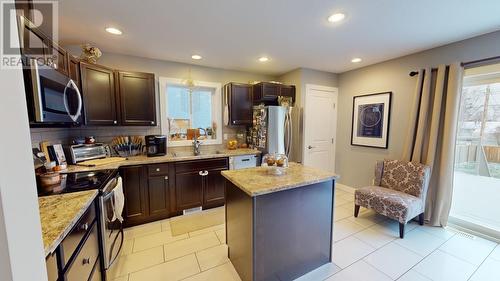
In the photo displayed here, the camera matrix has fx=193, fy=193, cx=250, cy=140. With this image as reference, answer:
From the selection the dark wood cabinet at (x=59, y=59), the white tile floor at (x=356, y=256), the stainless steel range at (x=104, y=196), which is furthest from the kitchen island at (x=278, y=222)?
the dark wood cabinet at (x=59, y=59)

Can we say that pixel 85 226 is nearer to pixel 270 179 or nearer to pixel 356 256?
pixel 270 179

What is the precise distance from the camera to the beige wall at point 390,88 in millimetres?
2434

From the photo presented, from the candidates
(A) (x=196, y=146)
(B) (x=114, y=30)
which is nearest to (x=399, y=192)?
(A) (x=196, y=146)

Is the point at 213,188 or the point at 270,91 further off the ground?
the point at 270,91

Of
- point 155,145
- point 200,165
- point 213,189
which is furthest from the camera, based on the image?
point 213,189

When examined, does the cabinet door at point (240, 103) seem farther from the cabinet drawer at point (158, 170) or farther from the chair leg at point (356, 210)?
the chair leg at point (356, 210)

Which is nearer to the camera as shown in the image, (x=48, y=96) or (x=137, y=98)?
(x=48, y=96)

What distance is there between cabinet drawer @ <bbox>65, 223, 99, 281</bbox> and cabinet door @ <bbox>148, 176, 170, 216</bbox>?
1204 millimetres

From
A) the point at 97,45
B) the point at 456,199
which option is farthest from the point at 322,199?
the point at 97,45

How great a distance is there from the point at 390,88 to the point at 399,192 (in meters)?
1.72

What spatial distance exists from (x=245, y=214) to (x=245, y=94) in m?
2.59

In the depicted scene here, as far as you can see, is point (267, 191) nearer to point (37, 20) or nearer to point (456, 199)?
point (37, 20)

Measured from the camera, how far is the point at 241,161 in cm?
342

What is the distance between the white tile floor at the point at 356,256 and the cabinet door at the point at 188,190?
401 millimetres
